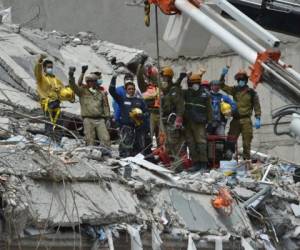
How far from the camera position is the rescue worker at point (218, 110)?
1277cm

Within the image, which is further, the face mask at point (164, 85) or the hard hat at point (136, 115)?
the face mask at point (164, 85)

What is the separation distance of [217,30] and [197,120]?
3.12 meters

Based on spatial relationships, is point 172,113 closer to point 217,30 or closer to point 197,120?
point 197,120

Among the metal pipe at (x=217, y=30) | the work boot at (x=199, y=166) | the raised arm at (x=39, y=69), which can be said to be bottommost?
the work boot at (x=199, y=166)

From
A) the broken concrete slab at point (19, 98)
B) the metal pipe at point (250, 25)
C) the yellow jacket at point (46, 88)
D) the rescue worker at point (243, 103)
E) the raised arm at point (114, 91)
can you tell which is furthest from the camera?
the broken concrete slab at point (19, 98)

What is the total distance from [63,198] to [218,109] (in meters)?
5.15

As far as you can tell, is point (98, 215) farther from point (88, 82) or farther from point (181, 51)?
point (88, 82)

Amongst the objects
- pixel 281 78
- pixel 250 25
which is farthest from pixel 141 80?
pixel 281 78

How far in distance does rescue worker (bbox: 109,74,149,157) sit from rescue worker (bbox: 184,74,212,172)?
0.62 m

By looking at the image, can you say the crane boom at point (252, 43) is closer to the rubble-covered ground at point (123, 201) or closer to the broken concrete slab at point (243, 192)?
the rubble-covered ground at point (123, 201)

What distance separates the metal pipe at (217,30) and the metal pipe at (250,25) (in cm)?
16

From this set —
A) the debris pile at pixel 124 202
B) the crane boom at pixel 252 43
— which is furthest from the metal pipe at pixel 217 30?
the debris pile at pixel 124 202

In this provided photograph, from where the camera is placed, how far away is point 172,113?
12.2 metres

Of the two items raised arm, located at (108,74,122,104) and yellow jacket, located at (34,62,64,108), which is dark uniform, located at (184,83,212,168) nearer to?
raised arm, located at (108,74,122,104)
